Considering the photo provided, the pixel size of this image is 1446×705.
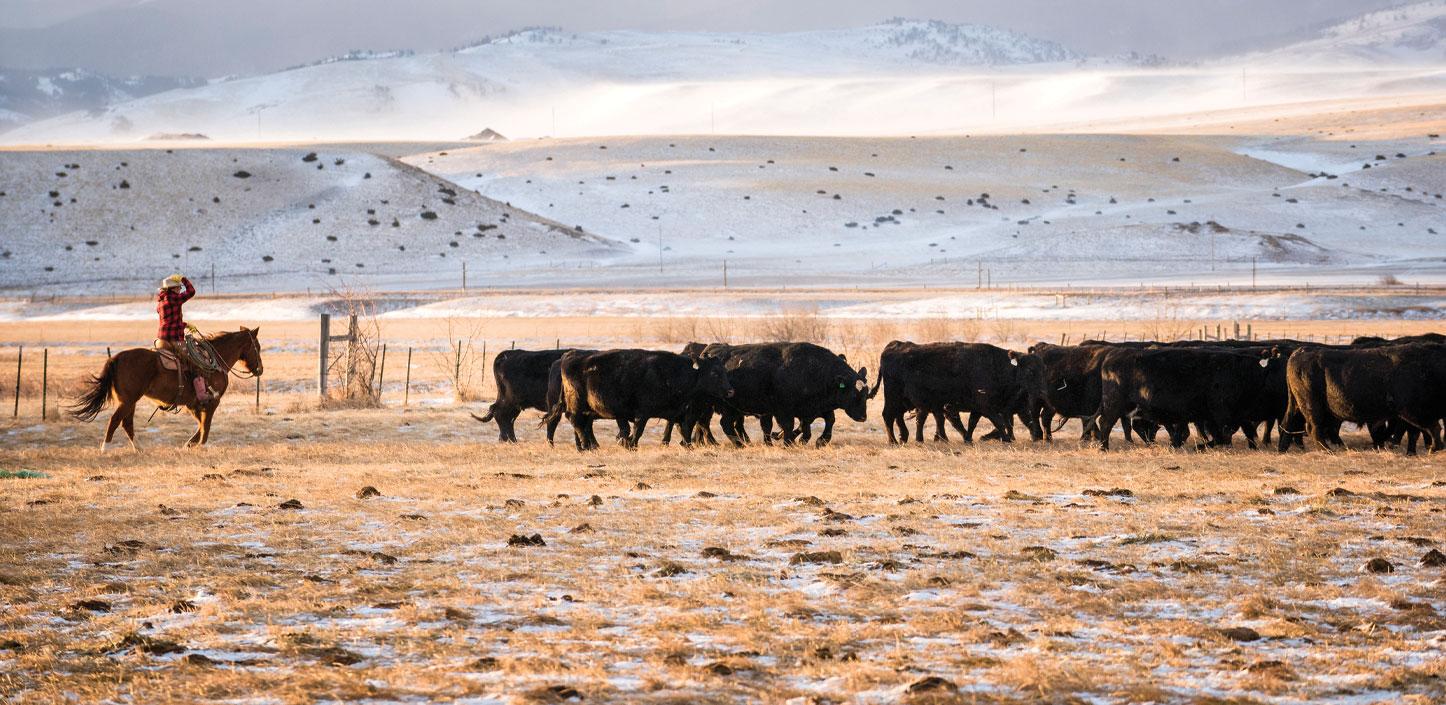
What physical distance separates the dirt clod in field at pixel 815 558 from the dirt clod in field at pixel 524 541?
1.97 m

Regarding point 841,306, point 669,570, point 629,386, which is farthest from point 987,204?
point 669,570

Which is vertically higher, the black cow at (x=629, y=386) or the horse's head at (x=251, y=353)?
the horse's head at (x=251, y=353)

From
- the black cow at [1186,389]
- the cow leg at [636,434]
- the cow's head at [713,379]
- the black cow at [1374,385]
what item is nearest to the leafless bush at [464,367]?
the cow leg at [636,434]

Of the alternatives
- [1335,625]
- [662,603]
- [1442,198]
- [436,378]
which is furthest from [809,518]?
[1442,198]

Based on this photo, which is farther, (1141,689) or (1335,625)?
(1335,625)

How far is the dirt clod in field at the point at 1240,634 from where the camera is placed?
8141 millimetres

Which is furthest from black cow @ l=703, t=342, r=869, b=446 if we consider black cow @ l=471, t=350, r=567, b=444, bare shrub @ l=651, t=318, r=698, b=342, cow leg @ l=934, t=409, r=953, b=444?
bare shrub @ l=651, t=318, r=698, b=342

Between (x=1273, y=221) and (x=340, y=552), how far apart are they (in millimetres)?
96080

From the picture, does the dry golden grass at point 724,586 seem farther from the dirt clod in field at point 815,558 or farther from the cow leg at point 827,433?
the cow leg at point 827,433

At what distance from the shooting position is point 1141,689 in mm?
7172

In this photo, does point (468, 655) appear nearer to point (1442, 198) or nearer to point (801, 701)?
point (801, 701)

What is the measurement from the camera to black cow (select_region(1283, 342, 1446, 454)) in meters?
17.4

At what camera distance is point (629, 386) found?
19.4 m

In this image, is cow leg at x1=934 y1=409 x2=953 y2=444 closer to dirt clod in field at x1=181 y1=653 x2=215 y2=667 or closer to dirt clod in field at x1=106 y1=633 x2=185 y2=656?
dirt clod in field at x1=106 y1=633 x2=185 y2=656
